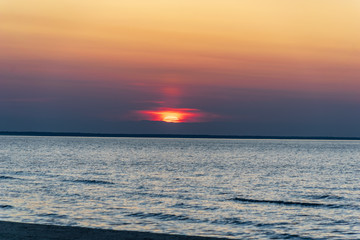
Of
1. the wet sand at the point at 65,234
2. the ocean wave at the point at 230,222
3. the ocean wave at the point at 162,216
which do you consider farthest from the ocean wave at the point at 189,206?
the wet sand at the point at 65,234

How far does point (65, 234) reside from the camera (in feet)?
50.8

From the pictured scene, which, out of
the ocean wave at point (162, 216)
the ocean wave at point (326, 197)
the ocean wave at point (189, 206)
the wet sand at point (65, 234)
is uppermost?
the wet sand at point (65, 234)

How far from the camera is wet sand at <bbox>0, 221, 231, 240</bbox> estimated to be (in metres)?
14.9

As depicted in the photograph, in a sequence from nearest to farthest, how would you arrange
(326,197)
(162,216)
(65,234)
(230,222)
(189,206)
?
(65,234) → (230,222) → (162,216) → (189,206) → (326,197)

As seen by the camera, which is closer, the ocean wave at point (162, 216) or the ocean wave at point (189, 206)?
the ocean wave at point (162, 216)

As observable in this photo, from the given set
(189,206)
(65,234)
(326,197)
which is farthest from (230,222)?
(326,197)

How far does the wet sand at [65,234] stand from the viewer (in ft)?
49.0

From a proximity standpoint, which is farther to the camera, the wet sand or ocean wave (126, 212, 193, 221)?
ocean wave (126, 212, 193, 221)

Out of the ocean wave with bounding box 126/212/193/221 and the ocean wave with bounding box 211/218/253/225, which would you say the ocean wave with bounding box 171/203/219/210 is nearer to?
the ocean wave with bounding box 126/212/193/221

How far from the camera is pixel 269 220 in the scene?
26219 mm

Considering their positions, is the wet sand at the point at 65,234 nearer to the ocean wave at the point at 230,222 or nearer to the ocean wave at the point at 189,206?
the ocean wave at the point at 230,222

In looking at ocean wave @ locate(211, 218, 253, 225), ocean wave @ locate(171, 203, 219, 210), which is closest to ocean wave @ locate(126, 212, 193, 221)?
ocean wave @ locate(211, 218, 253, 225)

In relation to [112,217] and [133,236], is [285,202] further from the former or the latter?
[133,236]

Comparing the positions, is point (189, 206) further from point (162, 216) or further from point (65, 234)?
point (65, 234)
